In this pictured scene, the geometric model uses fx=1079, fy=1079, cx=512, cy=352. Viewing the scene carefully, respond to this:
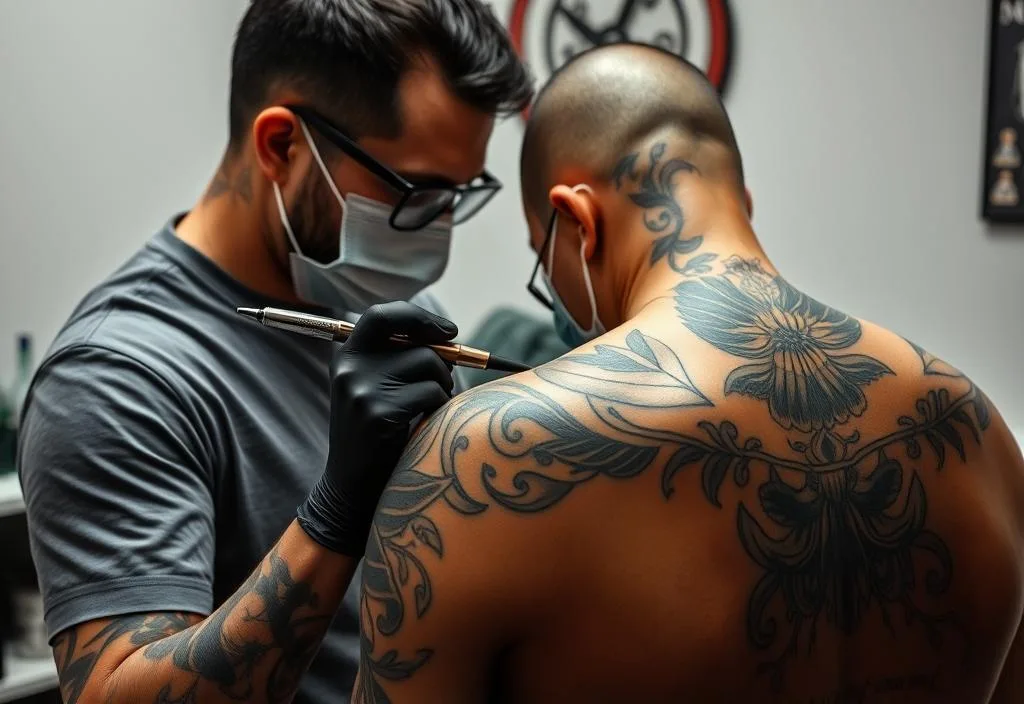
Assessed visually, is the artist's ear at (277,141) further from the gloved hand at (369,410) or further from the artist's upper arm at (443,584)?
the artist's upper arm at (443,584)

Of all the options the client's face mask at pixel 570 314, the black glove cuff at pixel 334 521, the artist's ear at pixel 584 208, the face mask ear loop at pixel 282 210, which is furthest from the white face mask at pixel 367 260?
the black glove cuff at pixel 334 521

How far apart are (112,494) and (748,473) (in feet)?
2.34

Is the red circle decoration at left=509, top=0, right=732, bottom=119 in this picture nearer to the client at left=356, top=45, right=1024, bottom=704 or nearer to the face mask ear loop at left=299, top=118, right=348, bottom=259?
the face mask ear loop at left=299, top=118, right=348, bottom=259

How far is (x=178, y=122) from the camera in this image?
3.15 m

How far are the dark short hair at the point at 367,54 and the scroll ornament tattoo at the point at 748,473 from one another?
58cm

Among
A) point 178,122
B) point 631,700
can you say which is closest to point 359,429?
point 631,700

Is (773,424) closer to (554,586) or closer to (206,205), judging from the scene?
(554,586)

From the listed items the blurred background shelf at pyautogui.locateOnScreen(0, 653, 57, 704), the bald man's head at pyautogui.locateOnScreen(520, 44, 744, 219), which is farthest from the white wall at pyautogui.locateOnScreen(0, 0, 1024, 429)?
the bald man's head at pyautogui.locateOnScreen(520, 44, 744, 219)

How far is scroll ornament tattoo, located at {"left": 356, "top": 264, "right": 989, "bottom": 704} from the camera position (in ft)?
3.03

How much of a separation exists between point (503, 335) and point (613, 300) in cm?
154

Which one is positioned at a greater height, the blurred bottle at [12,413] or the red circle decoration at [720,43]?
the red circle decoration at [720,43]

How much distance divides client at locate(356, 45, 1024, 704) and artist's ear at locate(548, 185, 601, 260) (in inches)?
5.5

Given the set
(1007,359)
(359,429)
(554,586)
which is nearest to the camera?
(554,586)

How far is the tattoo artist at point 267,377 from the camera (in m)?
1.09
